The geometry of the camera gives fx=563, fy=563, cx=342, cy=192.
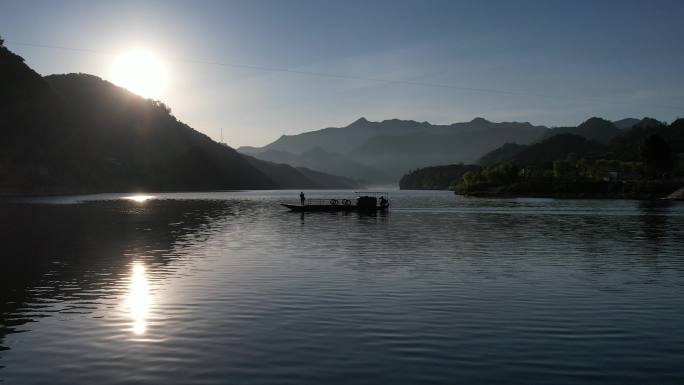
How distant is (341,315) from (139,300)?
11.6 metres

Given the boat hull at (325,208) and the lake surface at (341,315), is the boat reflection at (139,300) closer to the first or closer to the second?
the lake surface at (341,315)

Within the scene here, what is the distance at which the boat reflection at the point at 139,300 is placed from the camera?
25283 mm

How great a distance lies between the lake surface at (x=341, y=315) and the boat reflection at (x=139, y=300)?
0.12 meters

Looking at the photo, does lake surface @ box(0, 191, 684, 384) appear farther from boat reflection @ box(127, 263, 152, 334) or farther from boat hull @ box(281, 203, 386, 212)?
boat hull @ box(281, 203, 386, 212)

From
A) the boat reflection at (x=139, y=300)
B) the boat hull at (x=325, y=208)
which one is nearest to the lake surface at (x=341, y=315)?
the boat reflection at (x=139, y=300)

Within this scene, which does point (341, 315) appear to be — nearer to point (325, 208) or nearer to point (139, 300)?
point (139, 300)

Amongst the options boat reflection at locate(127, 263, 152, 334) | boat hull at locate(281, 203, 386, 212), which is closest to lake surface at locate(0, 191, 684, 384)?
boat reflection at locate(127, 263, 152, 334)

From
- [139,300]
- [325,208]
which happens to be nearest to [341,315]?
[139,300]

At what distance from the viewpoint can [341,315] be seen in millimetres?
26953

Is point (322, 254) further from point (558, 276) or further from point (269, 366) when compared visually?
point (269, 366)

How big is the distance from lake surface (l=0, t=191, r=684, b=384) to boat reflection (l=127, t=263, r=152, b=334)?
0.40ft

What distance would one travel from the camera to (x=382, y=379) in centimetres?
1772

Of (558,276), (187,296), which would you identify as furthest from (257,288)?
(558,276)

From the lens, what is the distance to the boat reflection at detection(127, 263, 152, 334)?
2528 centimetres
